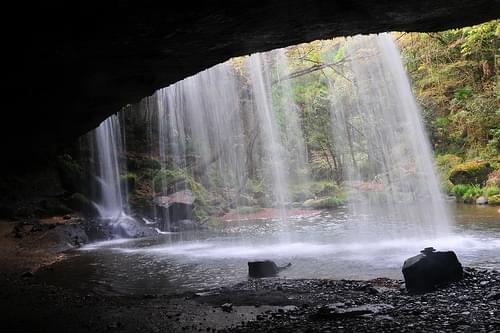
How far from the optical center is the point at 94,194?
20.7 m

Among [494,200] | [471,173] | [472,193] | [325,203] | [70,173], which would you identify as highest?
[70,173]

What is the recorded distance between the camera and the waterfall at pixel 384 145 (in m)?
20.5

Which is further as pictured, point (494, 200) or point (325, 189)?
point (325, 189)

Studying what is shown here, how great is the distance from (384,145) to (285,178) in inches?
419

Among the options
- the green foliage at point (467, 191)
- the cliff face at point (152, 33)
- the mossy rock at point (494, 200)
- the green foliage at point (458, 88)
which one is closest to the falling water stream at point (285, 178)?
the mossy rock at point (494, 200)

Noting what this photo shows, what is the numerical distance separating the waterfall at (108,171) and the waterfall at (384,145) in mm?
11897

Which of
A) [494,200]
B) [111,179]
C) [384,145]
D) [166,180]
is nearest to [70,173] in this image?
[111,179]

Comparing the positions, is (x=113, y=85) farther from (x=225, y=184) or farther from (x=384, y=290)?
(x=225, y=184)

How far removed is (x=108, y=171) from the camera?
71.1 ft

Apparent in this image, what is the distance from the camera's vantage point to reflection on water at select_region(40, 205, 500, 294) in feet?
31.6

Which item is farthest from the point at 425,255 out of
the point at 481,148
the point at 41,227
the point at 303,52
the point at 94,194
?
the point at 481,148

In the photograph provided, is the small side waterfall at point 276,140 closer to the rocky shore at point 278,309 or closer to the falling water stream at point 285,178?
the falling water stream at point 285,178

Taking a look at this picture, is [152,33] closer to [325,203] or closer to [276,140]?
[276,140]

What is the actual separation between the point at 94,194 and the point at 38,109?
40.1 ft
